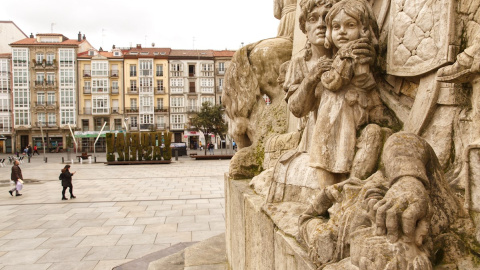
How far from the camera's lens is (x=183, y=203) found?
873 cm

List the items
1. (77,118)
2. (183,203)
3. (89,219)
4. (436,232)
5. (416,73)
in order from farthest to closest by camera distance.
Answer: (77,118) < (183,203) < (89,219) < (416,73) < (436,232)

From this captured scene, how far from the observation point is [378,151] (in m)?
1.83

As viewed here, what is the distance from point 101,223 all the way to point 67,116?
43.6 meters

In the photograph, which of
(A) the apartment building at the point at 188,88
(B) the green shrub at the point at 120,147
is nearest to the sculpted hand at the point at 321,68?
(B) the green shrub at the point at 120,147

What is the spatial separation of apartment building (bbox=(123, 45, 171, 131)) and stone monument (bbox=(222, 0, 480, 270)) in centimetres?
4535

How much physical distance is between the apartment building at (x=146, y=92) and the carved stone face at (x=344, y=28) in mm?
45631

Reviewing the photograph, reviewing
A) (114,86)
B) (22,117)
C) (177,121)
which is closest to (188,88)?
(177,121)

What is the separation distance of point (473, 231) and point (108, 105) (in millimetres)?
48766

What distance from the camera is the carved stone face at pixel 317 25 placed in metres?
2.28

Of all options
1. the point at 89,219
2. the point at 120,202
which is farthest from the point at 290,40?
the point at 120,202

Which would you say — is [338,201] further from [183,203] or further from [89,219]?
[183,203]

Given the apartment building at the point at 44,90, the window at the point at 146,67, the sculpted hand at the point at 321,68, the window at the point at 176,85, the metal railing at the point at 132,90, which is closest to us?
the sculpted hand at the point at 321,68

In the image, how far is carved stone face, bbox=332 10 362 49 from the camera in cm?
199

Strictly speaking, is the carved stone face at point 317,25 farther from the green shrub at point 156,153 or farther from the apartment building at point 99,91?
the apartment building at point 99,91
